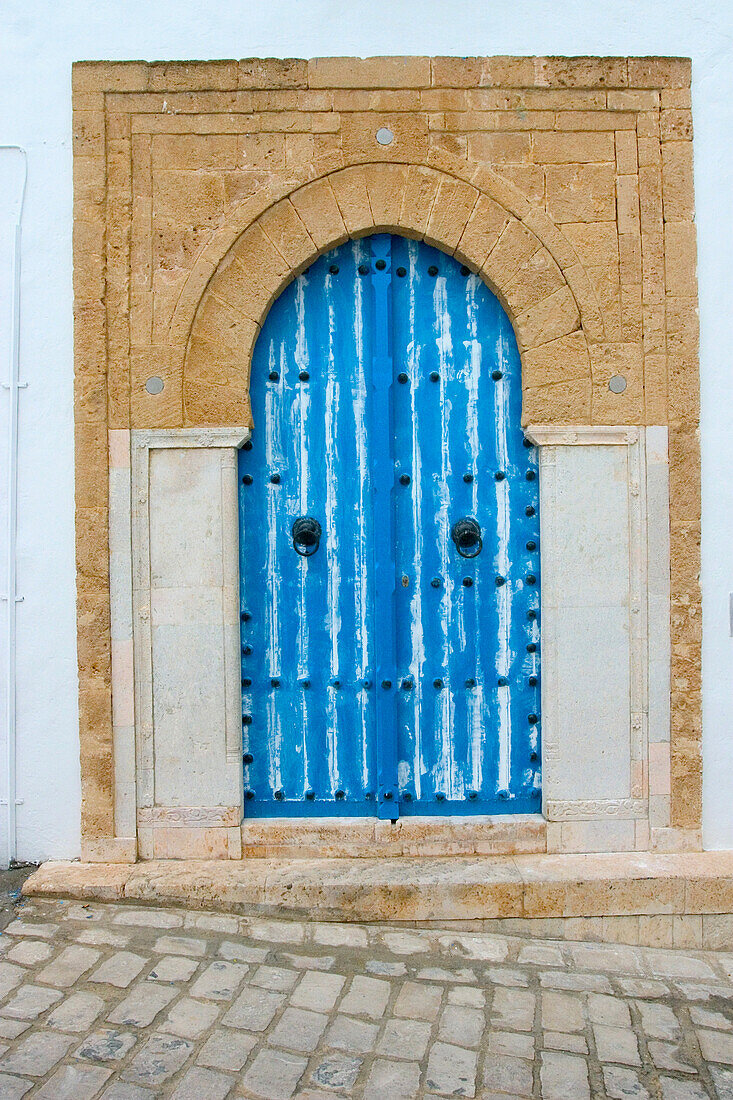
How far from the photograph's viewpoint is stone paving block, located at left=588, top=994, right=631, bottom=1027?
2.79 meters

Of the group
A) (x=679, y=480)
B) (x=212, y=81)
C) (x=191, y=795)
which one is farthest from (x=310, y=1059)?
(x=212, y=81)

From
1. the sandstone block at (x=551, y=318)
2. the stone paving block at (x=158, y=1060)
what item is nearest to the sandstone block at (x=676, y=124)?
the sandstone block at (x=551, y=318)

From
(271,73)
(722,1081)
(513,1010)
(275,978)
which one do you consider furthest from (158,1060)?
(271,73)

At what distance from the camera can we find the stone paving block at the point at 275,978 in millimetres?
2920

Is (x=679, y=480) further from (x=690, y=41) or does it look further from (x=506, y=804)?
(x=690, y=41)

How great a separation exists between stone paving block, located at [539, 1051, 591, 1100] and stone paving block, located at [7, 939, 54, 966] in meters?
1.72

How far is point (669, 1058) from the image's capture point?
2617 mm

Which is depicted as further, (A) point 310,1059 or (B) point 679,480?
(B) point 679,480

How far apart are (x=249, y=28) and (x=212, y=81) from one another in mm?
266

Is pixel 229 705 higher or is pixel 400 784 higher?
pixel 229 705

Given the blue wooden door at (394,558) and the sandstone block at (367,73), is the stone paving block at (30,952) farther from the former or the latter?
the sandstone block at (367,73)

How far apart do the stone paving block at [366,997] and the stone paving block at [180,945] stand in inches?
22.5

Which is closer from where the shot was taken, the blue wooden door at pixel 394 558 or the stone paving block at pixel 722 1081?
the stone paving block at pixel 722 1081

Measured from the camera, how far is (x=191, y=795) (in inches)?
139
